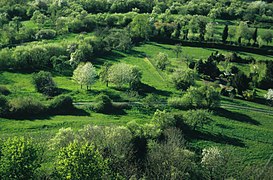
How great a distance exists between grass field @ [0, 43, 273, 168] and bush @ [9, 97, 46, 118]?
2448mm

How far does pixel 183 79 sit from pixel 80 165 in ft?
175

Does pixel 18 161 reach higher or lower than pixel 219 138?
higher

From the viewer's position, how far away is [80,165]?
42.2 m

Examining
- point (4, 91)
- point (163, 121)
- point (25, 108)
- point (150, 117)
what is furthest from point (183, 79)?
point (4, 91)

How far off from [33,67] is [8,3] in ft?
224

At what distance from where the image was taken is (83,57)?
344 feet

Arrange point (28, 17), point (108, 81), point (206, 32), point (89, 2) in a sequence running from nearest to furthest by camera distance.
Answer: point (108, 81) → point (206, 32) → point (28, 17) → point (89, 2)

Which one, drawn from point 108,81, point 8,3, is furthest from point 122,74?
point 8,3

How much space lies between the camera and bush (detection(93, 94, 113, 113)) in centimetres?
7664

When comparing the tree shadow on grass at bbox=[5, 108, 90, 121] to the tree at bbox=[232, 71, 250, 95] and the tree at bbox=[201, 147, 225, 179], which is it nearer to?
the tree at bbox=[201, 147, 225, 179]

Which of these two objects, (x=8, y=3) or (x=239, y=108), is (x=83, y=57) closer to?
(x=239, y=108)

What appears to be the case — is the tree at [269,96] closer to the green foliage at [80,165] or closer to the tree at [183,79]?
the tree at [183,79]

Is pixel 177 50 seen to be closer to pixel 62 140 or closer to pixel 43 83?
pixel 43 83

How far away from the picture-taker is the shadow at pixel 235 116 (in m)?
78.1
